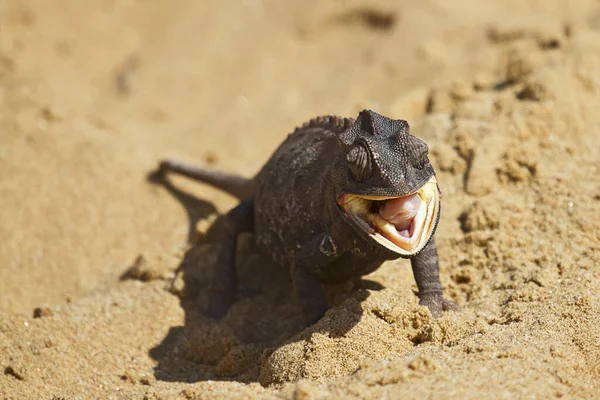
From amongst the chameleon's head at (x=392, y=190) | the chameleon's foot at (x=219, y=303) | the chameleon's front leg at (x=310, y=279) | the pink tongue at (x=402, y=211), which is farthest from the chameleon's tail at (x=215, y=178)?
the pink tongue at (x=402, y=211)

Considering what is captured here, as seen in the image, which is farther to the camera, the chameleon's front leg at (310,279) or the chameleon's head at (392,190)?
the chameleon's front leg at (310,279)

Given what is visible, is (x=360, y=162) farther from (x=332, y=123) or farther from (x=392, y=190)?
(x=332, y=123)

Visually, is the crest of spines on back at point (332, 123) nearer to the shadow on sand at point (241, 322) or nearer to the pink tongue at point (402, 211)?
the pink tongue at point (402, 211)

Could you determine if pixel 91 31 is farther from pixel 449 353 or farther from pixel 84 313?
pixel 449 353

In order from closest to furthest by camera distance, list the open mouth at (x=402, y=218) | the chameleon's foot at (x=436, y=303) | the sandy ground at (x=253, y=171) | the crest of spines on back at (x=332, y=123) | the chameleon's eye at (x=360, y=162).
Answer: the open mouth at (x=402, y=218) → the chameleon's eye at (x=360, y=162) → the sandy ground at (x=253, y=171) → the chameleon's foot at (x=436, y=303) → the crest of spines on back at (x=332, y=123)

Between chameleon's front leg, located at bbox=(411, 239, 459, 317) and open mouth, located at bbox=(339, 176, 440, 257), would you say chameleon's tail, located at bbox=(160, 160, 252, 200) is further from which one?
open mouth, located at bbox=(339, 176, 440, 257)

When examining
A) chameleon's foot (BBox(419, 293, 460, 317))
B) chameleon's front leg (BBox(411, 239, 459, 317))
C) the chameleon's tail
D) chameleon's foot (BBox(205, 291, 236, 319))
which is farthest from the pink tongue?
the chameleon's tail

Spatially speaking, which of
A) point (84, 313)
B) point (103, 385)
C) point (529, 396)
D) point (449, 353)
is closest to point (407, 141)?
point (449, 353)
